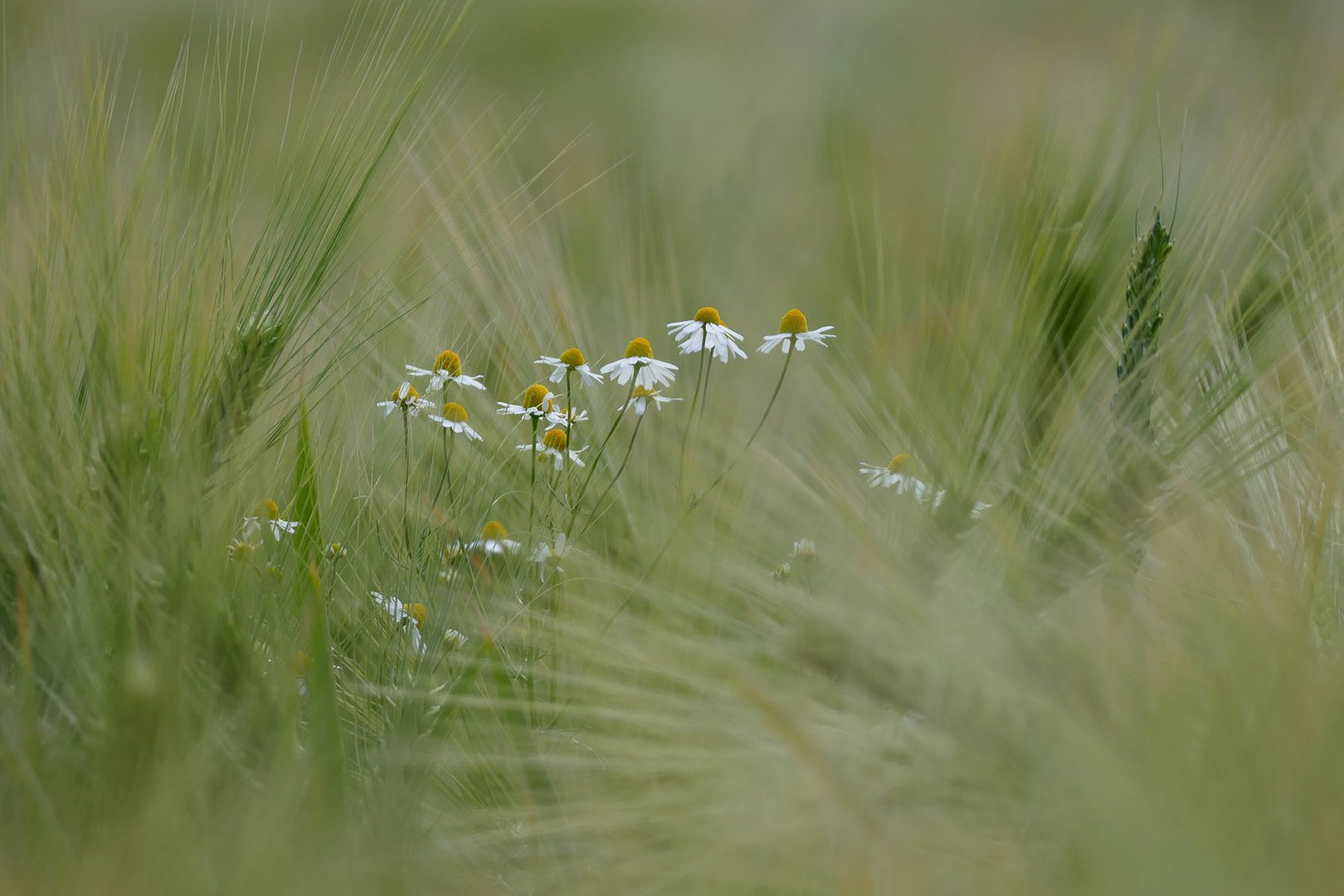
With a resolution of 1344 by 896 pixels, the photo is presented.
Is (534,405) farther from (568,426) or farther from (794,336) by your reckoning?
(794,336)

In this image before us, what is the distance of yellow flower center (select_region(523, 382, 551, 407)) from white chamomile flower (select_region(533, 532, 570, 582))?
0.26 ft

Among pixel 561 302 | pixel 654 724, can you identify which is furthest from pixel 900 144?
pixel 654 724

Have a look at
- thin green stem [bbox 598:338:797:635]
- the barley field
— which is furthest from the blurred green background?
thin green stem [bbox 598:338:797:635]

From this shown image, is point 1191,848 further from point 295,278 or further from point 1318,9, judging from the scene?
point 1318,9

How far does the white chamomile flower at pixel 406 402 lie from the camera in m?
0.48

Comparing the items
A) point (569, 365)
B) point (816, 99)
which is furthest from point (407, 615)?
point (816, 99)

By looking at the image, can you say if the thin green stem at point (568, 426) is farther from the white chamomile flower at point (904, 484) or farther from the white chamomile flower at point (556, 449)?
the white chamomile flower at point (904, 484)

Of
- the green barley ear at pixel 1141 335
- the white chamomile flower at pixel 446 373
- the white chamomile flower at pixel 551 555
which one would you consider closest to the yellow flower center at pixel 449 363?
the white chamomile flower at pixel 446 373

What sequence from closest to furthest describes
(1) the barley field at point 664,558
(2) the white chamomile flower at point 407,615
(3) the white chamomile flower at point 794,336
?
(1) the barley field at point 664,558
(2) the white chamomile flower at point 407,615
(3) the white chamomile flower at point 794,336

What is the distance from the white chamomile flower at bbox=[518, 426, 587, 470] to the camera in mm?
503

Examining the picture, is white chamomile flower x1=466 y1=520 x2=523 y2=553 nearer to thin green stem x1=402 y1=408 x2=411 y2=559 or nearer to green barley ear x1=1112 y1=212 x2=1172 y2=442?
thin green stem x1=402 y1=408 x2=411 y2=559

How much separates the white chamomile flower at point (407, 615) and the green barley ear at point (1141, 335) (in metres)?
0.28

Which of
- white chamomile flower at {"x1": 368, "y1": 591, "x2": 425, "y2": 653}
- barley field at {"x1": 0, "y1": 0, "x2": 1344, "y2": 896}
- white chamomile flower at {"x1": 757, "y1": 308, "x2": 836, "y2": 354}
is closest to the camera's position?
barley field at {"x1": 0, "y1": 0, "x2": 1344, "y2": 896}

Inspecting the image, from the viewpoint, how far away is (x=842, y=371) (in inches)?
19.8
